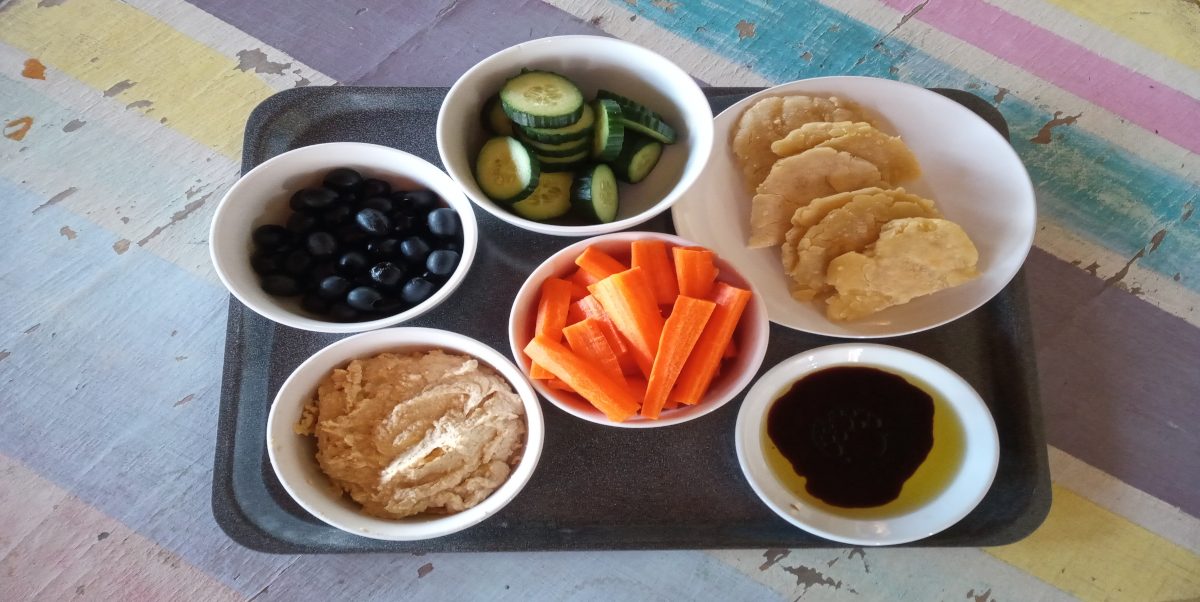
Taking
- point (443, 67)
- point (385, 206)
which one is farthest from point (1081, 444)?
point (443, 67)

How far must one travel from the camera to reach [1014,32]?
7.14 ft

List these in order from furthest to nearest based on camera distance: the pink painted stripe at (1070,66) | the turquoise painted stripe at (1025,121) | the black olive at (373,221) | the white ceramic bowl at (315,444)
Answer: the pink painted stripe at (1070,66)
the turquoise painted stripe at (1025,121)
the black olive at (373,221)
the white ceramic bowl at (315,444)

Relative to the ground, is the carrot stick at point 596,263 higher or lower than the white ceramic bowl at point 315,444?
higher

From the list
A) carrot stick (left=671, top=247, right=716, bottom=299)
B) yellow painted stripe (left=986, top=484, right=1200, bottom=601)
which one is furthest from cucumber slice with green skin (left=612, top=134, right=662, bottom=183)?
yellow painted stripe (left=986, top=484, right=1200, bottom=601)

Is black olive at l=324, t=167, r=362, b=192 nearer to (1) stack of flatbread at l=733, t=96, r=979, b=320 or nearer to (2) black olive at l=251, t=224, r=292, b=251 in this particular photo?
(2) black olive at l=251, t=224, r=292, b=251

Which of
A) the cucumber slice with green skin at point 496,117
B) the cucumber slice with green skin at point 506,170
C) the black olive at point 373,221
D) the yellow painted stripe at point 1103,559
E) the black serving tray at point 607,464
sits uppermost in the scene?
the cucumber slice with green skin at point 496,117

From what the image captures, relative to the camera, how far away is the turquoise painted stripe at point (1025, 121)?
1979 millimetres

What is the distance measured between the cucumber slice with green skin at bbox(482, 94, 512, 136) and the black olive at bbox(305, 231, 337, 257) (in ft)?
1.50

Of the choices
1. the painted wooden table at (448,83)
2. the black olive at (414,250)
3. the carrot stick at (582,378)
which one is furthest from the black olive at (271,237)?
the carrot stick at (582,378)

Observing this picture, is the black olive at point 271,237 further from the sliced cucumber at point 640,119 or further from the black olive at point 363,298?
the sliced cucumber at point 640,119

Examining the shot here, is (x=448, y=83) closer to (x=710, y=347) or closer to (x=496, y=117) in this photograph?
(x=496, y=117)

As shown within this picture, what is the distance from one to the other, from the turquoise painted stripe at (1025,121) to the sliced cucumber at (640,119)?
0.61 m

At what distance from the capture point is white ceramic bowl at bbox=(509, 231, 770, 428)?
5.02 feet

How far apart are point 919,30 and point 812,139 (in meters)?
0.78
